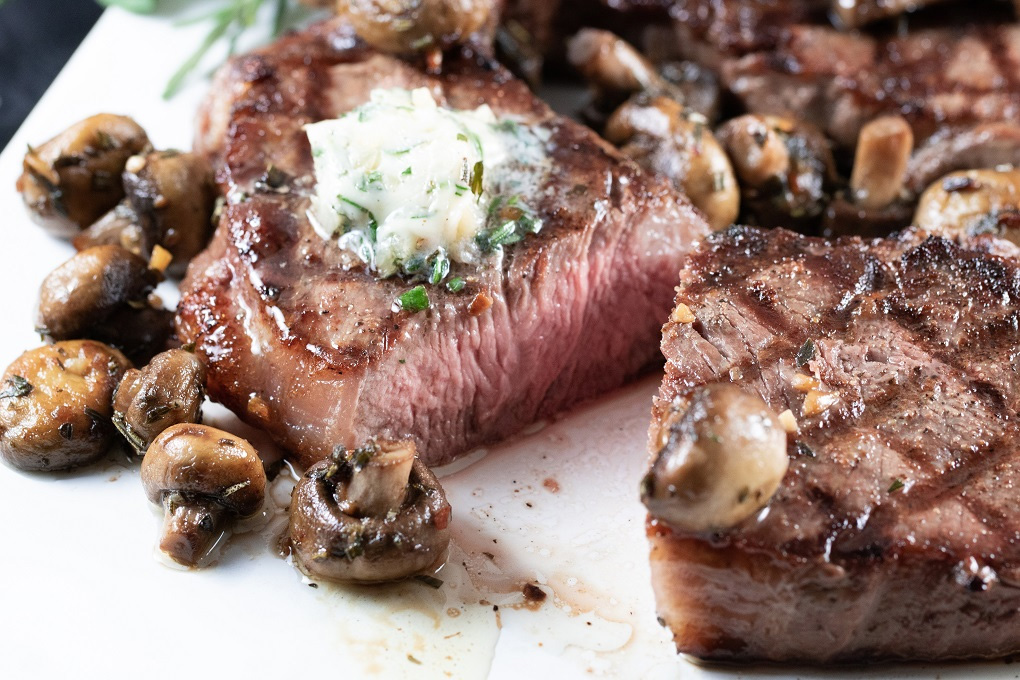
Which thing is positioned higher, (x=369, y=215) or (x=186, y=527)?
(x=369, y=215)

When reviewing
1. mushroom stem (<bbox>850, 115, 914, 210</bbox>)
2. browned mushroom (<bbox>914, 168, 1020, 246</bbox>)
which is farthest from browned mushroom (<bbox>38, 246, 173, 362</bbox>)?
browned mushroom (<bbox>914, 168, 1020, 246</bbox>)

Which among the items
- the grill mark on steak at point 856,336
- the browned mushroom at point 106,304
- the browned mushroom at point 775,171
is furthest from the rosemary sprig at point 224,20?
the grill mark on steak at point 856,336

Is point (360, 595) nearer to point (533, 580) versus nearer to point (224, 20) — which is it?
point (533, 580)

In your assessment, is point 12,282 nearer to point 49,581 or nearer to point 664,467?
point 49,581

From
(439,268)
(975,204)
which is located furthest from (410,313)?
(975,204)

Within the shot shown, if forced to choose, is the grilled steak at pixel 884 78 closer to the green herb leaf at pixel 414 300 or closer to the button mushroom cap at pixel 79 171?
the green herb leaf at pixel 414 300

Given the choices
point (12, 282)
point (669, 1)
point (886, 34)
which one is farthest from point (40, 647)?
point (886, 34)

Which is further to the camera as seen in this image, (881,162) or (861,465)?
(881,162)
